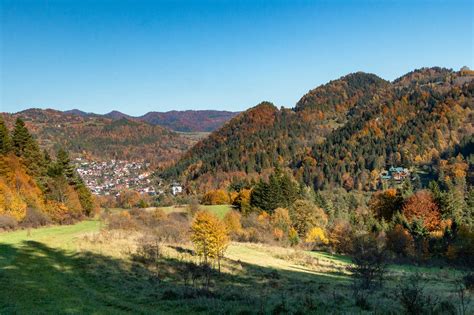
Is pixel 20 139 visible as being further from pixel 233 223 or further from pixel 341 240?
pixel 341 240

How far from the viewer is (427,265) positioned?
A: 60875 millimetres

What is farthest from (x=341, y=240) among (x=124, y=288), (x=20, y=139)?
(x=124, y=288)

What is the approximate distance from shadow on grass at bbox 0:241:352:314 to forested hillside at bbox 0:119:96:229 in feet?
50.6

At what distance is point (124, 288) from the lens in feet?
72.2

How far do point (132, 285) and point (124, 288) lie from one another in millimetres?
938

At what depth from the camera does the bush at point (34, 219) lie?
45844mm

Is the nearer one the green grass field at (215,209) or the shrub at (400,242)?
the shrub at (400,242)

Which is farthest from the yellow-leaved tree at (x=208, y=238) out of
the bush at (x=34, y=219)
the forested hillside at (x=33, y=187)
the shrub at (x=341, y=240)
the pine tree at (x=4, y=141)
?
the shrub at (x=341, y=240)

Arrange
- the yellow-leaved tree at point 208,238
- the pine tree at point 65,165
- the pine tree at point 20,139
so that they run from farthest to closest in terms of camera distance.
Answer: the pine tree at point 65,165 → the pine tree at point 20,139 → the yellow-leaved tree at point 208,238

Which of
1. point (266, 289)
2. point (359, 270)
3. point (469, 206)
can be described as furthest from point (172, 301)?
point (469, 206)

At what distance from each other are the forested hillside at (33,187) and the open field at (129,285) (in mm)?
7534

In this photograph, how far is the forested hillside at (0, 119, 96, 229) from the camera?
45.8m

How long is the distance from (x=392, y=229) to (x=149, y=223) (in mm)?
46428

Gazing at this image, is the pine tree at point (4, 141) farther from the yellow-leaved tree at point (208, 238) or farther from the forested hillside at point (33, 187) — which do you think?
the yellow-leaved tree at point (208, 238)
